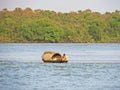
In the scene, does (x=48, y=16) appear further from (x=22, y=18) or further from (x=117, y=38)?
(x=117, y=38)

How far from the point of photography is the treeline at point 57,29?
115562mm

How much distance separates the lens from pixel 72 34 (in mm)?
118500

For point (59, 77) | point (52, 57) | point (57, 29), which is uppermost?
point (57, 29)

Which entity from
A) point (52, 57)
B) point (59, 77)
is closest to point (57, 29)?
point (52, 57)

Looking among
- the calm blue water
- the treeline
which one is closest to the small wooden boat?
the calm blue water

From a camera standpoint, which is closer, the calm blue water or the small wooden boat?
the calm blue water

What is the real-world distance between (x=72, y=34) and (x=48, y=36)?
6.02 meters

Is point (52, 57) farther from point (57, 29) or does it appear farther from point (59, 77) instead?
point (57, 29)

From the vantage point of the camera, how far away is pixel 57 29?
117 meters

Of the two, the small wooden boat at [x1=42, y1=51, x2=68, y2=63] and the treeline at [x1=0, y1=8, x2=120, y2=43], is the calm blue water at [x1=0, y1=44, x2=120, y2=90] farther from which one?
the treeline at [x1=0, y1=8, x2=120, y2=43]

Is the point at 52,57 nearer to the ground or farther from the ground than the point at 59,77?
farther from the ground

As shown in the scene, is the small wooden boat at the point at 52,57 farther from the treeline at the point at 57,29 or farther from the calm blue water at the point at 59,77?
the treeline at the point at 57,29

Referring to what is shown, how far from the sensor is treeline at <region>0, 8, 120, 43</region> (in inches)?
4550

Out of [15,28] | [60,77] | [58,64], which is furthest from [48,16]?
[60,77]
